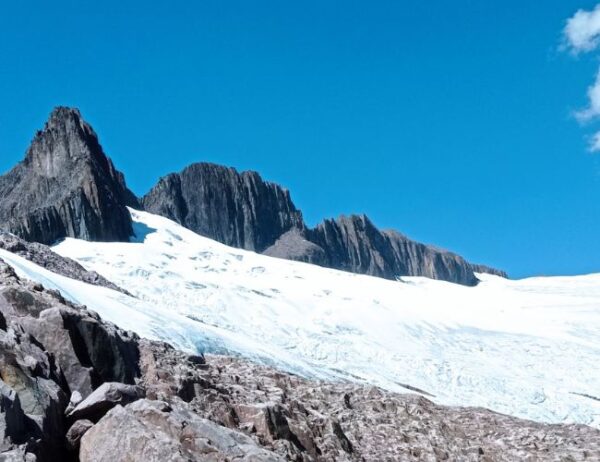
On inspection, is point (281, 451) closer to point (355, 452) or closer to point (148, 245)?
point (355, 452)

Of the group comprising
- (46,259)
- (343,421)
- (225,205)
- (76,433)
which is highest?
(225,205)

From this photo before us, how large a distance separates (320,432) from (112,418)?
9138 millimetres

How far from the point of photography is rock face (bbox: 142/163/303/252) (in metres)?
151

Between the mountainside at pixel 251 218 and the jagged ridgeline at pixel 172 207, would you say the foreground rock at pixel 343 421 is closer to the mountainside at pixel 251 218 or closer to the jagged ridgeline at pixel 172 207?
the jagged ridgeline at pixel 172 207

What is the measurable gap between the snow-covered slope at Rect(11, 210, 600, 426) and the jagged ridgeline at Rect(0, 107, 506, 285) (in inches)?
222

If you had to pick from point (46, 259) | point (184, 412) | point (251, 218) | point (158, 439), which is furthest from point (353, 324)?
point (251, 218)

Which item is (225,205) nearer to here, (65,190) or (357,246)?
(357,246)

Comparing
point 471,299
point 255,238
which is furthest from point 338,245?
point 471,299

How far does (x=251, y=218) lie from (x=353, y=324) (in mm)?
91311

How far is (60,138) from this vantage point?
378ft

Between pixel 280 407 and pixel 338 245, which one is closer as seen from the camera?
pixel 280 407

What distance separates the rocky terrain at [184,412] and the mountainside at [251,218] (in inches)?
4840

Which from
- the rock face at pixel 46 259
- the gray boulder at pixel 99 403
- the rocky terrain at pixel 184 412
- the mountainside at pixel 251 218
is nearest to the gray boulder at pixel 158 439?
the rocky terrain at pixel 184 412

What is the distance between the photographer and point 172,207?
486ft
